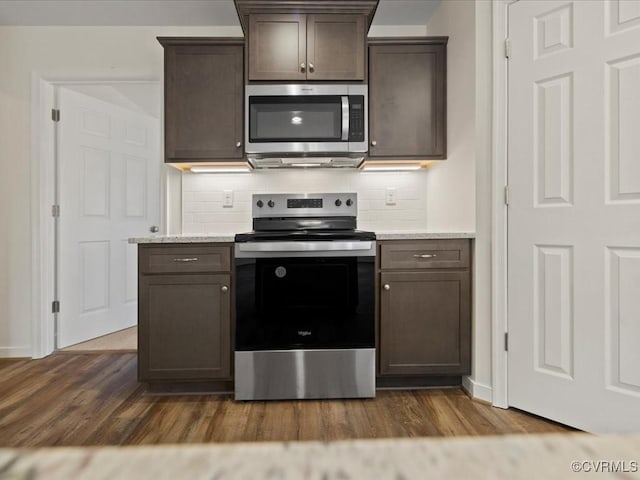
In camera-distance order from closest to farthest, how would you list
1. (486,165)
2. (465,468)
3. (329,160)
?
(465,468), (486,165), (329,160)

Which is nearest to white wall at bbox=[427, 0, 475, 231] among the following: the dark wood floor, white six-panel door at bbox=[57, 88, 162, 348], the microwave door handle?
the microwave door handle

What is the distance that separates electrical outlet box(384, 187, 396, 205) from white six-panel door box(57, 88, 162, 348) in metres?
2.42

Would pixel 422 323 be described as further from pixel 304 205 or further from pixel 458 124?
pixel 458 124

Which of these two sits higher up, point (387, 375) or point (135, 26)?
point (135, 26)

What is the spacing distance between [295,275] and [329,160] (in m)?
0.90

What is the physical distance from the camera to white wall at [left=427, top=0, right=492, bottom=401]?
2.18m

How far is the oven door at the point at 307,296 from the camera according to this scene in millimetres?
2252

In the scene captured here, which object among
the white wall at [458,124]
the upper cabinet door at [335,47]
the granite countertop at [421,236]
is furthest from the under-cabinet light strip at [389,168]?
the granite countertop at [421,236]

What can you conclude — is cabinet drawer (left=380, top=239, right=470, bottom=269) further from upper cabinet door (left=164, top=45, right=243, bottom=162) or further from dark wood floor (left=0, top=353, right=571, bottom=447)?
upper cabinet door (left=164, top=45, right=243, bottom=162)

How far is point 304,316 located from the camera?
7.43ft

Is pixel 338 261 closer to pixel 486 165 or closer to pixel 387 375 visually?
pixel 387 375

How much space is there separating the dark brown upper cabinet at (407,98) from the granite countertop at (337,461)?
246 cm

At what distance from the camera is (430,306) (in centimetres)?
230

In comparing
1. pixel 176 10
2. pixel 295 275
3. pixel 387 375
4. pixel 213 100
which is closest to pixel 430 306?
pixel 387 375
